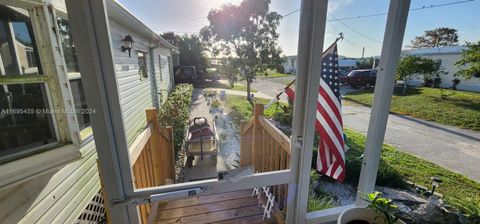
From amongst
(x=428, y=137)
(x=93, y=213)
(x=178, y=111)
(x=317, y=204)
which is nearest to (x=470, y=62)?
(x=428, y=137)

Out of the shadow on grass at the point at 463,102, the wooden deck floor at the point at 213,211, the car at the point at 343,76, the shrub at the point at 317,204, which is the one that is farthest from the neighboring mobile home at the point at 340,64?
the wooden deck floor at the point at 213,211

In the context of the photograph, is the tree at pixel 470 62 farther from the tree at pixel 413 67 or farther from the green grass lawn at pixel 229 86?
the green grass lawn at pixel 229 86

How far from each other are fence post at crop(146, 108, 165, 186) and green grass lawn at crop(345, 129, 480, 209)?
1.66 m

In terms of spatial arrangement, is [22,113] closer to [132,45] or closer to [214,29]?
[132,45]

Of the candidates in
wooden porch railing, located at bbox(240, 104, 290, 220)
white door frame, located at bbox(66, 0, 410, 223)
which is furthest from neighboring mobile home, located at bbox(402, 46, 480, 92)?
wooden porch railing, located at bbox(240, 104, 290, 220)

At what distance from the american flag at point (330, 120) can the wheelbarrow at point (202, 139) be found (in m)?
0.74

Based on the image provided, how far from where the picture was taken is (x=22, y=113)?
1.30 metres

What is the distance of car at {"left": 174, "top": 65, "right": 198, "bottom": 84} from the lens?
1365 millimetres

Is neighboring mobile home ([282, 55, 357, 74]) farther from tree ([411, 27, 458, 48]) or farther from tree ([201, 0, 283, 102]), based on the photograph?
tree ([411, 27, 458, 48])

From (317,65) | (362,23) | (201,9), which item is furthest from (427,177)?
(201,9)

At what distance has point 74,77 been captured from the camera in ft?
6.18

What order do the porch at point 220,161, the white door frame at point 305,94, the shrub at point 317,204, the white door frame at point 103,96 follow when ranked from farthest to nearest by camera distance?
the shrub at point 317,204
the porch at point 220,161
the white door frame at point 305,94
the white door frame at point 103,96

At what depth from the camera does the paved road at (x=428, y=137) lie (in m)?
1.42

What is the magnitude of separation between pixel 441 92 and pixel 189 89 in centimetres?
180
